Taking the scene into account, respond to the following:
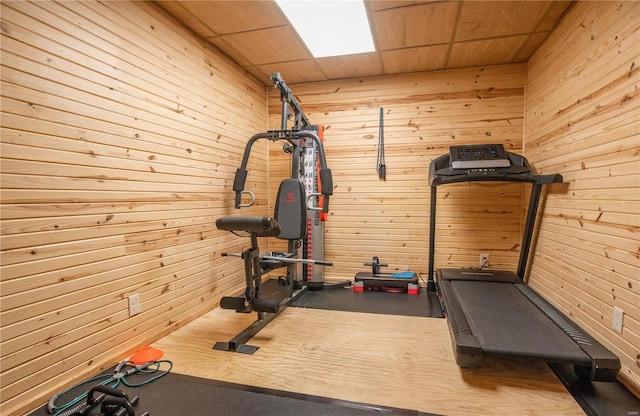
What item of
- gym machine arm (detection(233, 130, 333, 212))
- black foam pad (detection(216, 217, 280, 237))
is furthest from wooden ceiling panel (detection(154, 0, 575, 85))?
black foam pad (detection(216, 217, 280, 237))

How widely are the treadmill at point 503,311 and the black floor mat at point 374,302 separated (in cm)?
22

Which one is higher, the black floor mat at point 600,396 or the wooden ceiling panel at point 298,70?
the wooden ceiling panel at point 298,70

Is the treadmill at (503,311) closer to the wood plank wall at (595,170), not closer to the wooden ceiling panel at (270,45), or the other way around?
the wood plank wall at (595,170)

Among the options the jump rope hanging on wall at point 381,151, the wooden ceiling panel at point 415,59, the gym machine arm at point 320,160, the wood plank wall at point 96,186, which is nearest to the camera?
the wood plank wall at point 96,186

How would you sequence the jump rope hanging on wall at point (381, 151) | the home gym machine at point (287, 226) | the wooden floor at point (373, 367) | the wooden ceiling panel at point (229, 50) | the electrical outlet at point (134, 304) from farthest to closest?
the jump rope hanging on wall at point (381, 151) → the wooden ceiling panel at point (229, 50) → the home gym machine at point (287, 226) → the electrical outlet at point (134, 304) → the wooden floor at point (373, 367)

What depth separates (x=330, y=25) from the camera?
2617mm

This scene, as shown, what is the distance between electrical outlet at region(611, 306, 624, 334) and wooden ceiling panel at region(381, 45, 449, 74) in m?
2.54

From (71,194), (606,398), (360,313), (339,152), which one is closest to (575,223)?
(606,398)

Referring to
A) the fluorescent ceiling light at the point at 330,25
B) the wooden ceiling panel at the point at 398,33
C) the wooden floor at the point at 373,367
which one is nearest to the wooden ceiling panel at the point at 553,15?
the wooden ceiling panel at the point at 398,33

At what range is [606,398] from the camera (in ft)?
5.16

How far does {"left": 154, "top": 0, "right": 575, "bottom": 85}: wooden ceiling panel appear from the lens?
7.63ft

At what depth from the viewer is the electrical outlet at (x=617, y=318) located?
175 centimetres

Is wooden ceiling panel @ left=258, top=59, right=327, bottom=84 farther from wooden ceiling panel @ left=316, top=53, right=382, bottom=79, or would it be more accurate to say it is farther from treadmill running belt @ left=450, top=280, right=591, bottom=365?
treadmill running belt @ left=450, top=280, right=591, bottom=365

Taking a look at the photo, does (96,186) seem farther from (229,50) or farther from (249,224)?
(229,50)
